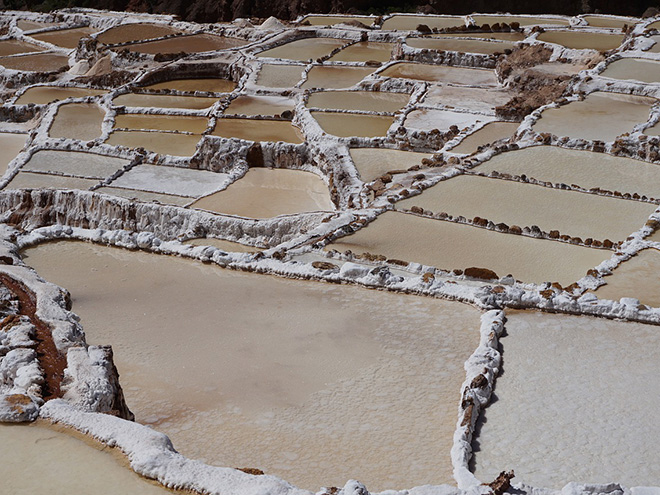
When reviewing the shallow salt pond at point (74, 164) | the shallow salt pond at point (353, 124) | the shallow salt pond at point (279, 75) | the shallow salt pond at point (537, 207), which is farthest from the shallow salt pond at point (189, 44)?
the shallow salt pond at point (537, 207)

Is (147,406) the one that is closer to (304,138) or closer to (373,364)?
(373,364)

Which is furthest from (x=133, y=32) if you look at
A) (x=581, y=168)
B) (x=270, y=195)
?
(x=581, y=168)

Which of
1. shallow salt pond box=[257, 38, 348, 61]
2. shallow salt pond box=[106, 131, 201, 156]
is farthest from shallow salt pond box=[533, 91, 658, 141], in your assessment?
shallow salt pond box=[257, 38, 348, 61]

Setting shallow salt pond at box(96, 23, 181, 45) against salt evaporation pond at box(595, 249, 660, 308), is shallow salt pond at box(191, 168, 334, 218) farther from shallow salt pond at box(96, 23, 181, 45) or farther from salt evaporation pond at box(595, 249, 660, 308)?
shallow salt pond at box(96, 23, 181, 45)

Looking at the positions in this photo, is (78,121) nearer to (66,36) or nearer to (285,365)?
(66,36)

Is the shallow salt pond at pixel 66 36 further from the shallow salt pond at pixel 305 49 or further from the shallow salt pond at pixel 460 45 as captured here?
the shallow salt pond at pixel 460 45
